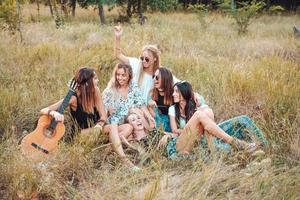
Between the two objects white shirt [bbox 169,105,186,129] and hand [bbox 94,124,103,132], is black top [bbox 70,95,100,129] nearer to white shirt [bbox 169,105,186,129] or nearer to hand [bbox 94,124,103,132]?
hand [bbox 94,124,103,132]

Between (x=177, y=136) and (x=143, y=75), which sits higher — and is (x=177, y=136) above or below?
below

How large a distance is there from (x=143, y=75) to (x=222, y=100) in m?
1.00

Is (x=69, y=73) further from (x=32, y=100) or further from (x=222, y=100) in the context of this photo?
(x=222, y=100)

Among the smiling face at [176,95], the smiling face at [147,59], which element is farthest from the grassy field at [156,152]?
the smiling face at [147,59]

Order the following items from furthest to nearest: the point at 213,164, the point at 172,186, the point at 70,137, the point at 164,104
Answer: the point at 164,104, the point at 70,137, the point at 213,164, the point at 172,186

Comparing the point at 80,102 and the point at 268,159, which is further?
the point at 80,102

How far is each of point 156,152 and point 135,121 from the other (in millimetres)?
720

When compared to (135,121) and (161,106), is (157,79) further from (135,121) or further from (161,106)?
(135,121)

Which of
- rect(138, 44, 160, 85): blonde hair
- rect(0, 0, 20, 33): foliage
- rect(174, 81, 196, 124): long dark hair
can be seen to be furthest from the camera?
rect(0, 0, 20, 33): foliage

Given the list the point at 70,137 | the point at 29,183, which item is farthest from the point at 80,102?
the point at 29,183

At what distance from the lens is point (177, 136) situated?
4.66 meters

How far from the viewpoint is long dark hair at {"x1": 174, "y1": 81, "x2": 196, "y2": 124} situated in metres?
4.81

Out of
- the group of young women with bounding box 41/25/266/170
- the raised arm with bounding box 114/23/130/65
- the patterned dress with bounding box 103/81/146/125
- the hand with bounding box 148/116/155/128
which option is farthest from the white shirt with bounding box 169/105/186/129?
the raised arm with bounding box 114/23/130/65

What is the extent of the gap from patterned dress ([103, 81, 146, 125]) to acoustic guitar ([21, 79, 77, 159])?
2.31ft
